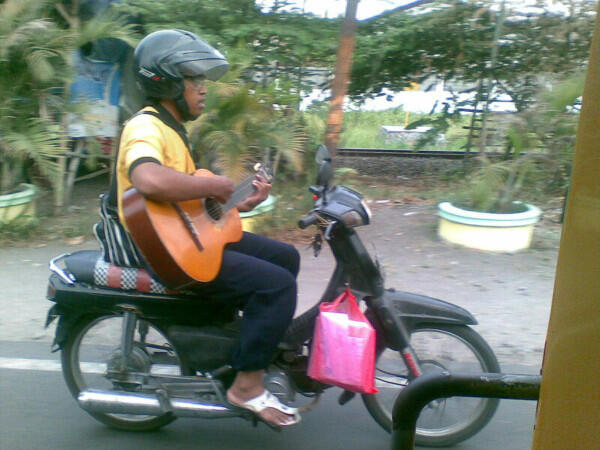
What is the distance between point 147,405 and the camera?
2.87 meters

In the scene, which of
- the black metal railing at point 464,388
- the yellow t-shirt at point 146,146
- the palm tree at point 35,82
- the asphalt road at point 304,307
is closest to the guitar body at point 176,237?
the yellow t-shirt at point 146,146

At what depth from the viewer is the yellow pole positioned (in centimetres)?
108

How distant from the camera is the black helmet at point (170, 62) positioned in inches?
104

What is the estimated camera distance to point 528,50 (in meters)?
8.29

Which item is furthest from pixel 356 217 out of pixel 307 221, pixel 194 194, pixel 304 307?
pixel 304 307

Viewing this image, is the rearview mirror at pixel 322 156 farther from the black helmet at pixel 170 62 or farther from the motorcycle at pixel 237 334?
the black helmet at pixel 170 62

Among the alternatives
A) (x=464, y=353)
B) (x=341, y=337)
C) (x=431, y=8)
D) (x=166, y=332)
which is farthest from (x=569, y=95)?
(x=166, y=332)

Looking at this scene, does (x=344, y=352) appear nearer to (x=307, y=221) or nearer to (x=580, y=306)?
(x=307, y=221)

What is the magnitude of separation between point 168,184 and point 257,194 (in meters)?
0.55

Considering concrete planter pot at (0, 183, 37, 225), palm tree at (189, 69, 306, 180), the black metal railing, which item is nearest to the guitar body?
the black metal railing

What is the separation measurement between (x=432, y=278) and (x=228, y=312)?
2755mm

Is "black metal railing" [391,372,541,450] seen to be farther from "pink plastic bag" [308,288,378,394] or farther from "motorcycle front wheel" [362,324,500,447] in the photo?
"motorcycle front wheel" [362,324,500,447]

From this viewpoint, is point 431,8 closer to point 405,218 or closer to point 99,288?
point 405,218

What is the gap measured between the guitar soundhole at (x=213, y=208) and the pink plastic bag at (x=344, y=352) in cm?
68
